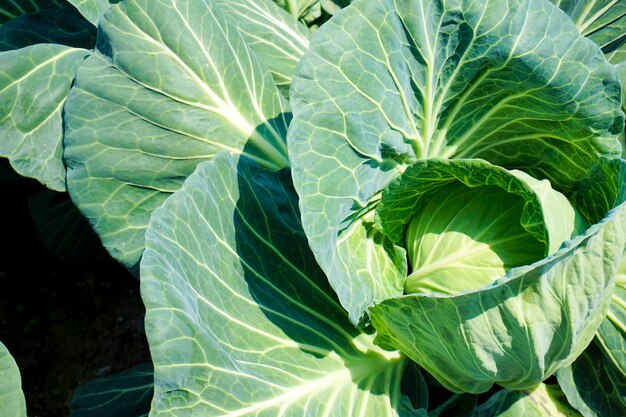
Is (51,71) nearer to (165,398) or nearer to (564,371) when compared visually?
Result: (165,398)

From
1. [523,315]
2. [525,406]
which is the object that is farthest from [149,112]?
[525,406]

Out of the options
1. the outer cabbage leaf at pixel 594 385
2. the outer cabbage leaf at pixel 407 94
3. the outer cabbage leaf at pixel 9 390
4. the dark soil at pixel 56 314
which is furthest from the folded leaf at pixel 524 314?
the dark soil at pixel 56 314

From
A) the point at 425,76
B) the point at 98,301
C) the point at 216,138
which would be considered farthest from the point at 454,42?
the point at 98,301

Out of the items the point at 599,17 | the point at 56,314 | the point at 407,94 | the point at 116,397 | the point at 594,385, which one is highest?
the point at 599,17

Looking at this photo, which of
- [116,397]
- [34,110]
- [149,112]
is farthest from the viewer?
[116,397]

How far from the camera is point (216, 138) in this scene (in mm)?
2137

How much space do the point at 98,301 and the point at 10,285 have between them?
412 mm

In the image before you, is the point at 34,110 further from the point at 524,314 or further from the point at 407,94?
the point at 524,314

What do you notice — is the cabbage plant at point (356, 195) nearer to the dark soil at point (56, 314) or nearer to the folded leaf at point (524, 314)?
the folded leaf at point (524, 314)

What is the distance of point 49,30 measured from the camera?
8.38 ft

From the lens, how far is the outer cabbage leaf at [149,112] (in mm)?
2014

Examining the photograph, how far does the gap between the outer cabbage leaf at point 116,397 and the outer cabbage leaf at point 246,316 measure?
0.68 meters

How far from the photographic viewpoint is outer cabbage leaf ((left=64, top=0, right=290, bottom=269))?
6.61ft

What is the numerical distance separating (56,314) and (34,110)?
54.9 inches
